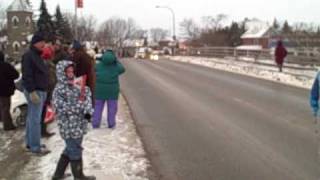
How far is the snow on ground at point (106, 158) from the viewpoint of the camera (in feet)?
27.3

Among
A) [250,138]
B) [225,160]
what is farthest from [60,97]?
[250,138]

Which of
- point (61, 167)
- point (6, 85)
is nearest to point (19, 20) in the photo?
point (6, 85)

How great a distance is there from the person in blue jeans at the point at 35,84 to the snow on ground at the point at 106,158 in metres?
0.39

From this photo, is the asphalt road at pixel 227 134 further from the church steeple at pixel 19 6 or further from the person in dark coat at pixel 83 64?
the church steeple at pixel 19 6

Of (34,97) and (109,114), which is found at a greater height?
(34,97)

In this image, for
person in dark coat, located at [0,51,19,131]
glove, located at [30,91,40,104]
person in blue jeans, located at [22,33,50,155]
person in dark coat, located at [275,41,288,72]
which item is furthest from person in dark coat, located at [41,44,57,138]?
person in dark coat, located at [275,41,288,72]

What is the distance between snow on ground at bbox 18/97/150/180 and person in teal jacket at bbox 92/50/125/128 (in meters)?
0.28

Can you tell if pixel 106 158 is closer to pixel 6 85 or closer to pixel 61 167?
pixel 61 167

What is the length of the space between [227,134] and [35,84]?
13.3 ft

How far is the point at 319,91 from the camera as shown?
23.1ft

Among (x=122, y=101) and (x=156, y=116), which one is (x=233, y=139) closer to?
(x=156, y=116)

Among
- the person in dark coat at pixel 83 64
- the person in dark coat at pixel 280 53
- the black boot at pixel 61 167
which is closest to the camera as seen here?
the black boot at pixel 61 167

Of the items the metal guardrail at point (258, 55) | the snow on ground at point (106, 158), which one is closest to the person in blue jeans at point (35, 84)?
the snow on ground at point (106, 158)

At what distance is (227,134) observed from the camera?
11898mm
